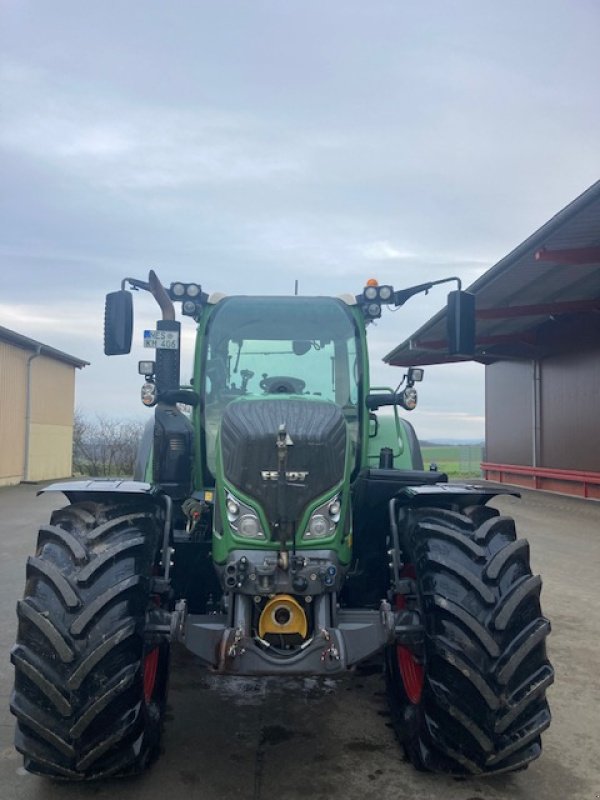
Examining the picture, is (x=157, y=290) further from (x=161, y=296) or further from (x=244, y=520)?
(x=244, y=520)

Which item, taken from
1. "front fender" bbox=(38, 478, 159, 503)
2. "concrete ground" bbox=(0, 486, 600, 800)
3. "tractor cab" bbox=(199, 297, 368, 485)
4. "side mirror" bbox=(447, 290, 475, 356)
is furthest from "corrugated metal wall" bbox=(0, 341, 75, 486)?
"side mirror" bbox=(447, 290, 475, 356)

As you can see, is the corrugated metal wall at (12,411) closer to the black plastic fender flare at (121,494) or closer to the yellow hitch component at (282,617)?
the black plastic fender flare at (121,494)

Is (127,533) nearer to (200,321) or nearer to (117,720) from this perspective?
(117,720)

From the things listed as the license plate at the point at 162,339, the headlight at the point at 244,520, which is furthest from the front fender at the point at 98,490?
the license plate at the point at 162,339

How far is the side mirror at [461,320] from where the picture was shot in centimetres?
455

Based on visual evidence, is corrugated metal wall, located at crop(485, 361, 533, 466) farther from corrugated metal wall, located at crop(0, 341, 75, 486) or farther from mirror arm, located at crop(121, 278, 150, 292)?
mirror arm, located at crop(121, 278, 150, 292)

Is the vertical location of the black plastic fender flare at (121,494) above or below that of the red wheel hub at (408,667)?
above

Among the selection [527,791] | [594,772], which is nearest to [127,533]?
[527,791]

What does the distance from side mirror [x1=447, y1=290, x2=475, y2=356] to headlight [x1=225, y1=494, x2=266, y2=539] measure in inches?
71.1

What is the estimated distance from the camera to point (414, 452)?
19.1ft

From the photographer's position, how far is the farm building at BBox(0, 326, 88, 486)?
72.2ft

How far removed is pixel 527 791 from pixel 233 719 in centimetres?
167

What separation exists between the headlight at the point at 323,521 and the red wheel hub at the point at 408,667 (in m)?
0.59

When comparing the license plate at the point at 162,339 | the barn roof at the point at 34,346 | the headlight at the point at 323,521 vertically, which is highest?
the barn roof at the point at 34,346
